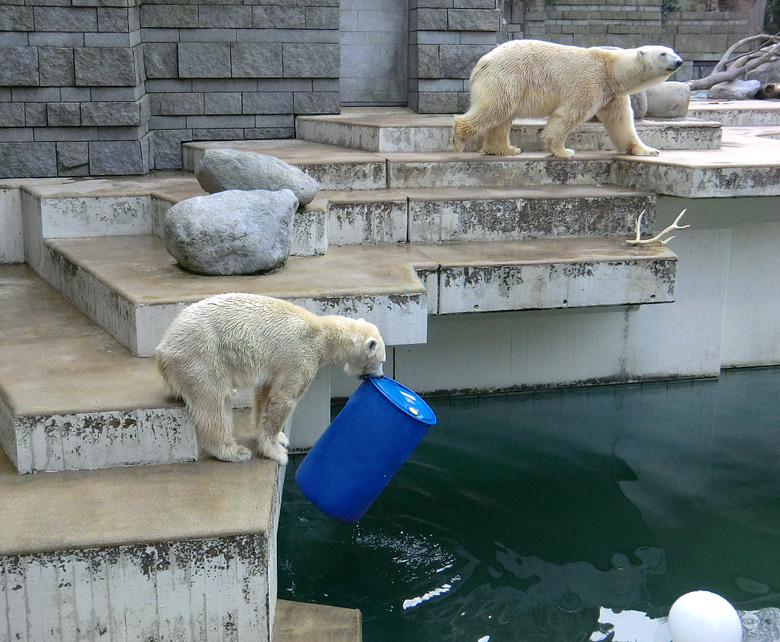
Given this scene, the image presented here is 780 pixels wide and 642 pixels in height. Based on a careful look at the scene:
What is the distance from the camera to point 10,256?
19.1ft

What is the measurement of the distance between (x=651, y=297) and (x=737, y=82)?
914 centimetres

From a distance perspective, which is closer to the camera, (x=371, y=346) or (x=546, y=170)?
(x=371, y=346)

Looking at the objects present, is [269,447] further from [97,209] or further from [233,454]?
[97,209]

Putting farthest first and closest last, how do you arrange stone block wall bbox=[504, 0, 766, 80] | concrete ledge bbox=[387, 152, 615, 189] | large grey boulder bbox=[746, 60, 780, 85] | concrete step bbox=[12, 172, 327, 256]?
stone block wall bbox=[504, 0, 766, 80] → large grey boulder bbox=[746, 60, 780, 85] → concrete ledge bbox=[387, 152, 615, 189] → concrete step bbox=[12, 172, 327, 256]

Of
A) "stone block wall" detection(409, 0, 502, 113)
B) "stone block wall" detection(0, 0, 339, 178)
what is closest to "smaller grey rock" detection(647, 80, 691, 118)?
"stone block wall" detection(409, 0, 502, 113)

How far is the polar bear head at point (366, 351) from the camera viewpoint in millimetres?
3119

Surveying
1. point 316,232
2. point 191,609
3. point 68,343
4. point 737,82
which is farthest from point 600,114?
point 737,82

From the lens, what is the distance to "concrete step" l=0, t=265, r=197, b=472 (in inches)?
118

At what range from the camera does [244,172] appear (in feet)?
15.0

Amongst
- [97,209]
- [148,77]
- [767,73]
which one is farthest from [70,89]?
[767,73]

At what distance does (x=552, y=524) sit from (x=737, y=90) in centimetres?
1018

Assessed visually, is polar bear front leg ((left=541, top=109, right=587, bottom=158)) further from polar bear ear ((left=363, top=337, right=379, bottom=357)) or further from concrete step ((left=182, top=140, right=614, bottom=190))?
polar bear ear ((left=363, top=337, right=379, bottom=357))

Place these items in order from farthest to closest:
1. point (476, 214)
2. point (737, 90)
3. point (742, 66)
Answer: point (742, 66), point (737, 90), point (476, 214)

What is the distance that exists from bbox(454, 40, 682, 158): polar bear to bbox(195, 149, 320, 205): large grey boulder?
1.85 meters
